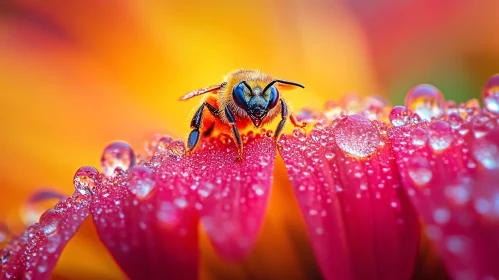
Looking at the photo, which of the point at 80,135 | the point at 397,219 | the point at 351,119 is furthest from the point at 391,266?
the point at 80,135

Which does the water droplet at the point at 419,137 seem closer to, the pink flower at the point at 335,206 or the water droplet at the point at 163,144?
the pink flower at the point at 335,206

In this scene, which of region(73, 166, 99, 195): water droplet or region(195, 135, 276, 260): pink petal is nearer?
region(195, 135, 276, 260): pink petal

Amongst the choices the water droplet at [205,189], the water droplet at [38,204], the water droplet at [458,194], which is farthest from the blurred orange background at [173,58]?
the water droplet at [458,194]

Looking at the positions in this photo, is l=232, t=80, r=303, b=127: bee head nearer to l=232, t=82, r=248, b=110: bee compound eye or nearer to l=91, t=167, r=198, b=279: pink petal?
l=232, t=82, r=248, b=110: bee compound eye

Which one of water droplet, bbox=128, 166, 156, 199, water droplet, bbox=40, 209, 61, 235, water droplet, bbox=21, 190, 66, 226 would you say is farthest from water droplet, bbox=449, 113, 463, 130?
water droplet, bbox=21, 190, 66, 226

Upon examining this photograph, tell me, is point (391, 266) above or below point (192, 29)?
below

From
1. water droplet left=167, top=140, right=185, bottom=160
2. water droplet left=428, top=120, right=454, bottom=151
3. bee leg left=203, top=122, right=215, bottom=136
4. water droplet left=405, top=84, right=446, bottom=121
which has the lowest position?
water droplet left=428, top=120, right=454, bottom=151

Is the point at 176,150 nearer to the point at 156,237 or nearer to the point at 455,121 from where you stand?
the point at 156,237

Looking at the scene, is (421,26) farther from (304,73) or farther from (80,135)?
(80,135)
